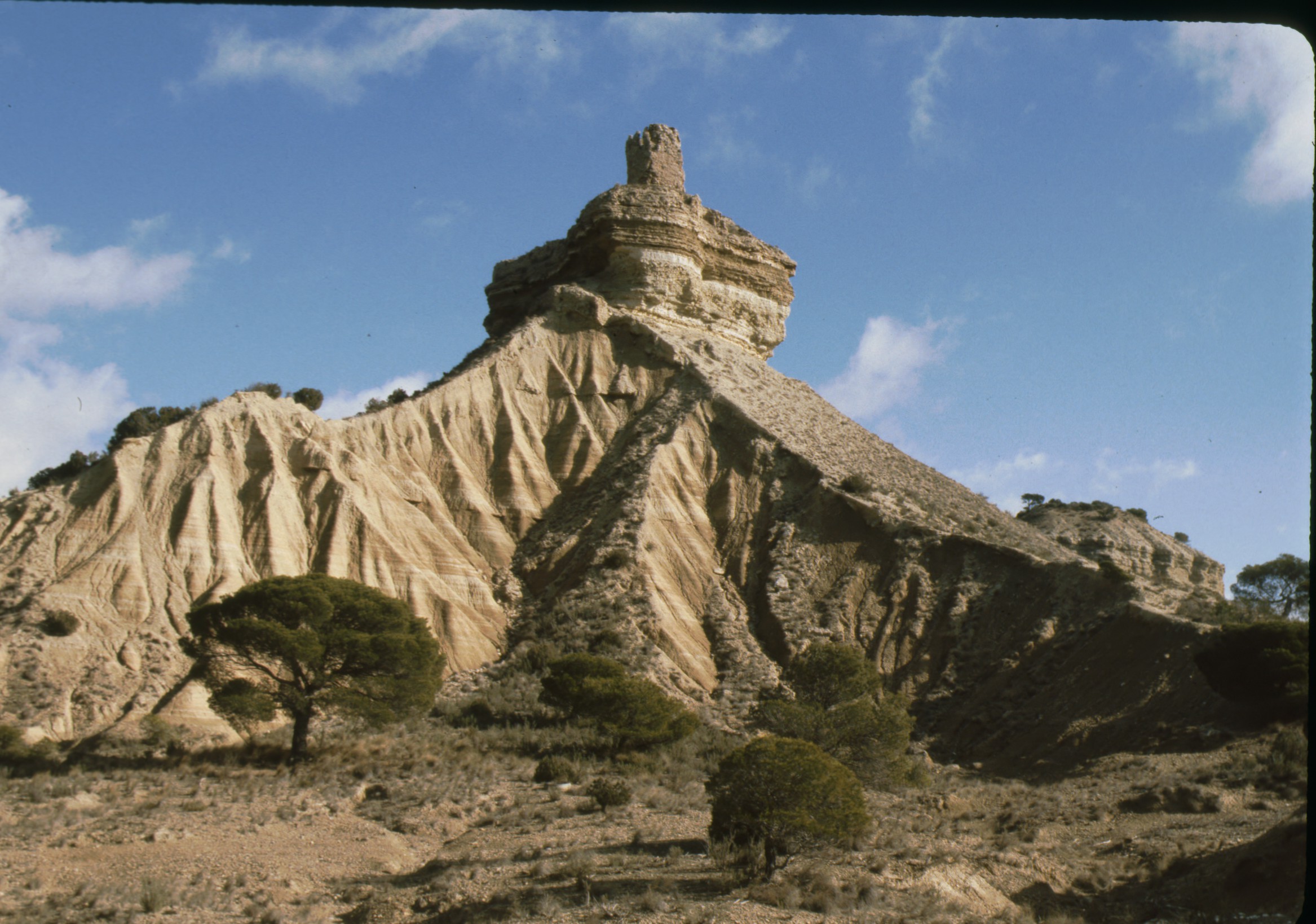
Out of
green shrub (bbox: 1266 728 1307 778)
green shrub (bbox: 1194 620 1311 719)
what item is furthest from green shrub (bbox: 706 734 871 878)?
green shrub (bbox: 1194 620 1311 719)

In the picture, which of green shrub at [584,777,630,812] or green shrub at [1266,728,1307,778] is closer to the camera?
green shrub at [584,777,630,812]

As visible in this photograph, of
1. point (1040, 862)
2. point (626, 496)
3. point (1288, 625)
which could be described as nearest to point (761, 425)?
point (626, 496)

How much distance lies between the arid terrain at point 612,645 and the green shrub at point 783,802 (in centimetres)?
48

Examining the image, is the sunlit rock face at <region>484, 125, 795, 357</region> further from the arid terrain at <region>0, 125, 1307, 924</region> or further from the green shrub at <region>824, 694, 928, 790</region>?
the green shrub at <region>824, 694, 928, 790</region>

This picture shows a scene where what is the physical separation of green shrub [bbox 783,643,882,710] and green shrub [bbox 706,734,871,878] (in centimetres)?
1083

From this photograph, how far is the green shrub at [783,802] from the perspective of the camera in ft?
56.0

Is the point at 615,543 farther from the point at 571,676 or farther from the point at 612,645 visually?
the point at 571,676

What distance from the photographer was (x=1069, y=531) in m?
63.3

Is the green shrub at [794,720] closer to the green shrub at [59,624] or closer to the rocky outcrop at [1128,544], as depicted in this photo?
the green shrub at [59,624]

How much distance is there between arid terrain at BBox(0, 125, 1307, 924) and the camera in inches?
664

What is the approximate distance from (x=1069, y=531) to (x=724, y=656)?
118 ft

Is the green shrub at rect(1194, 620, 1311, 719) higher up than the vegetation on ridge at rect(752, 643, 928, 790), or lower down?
higher up

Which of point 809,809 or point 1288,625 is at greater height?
point 1288,625

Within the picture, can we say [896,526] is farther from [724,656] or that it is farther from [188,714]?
[188,714]
